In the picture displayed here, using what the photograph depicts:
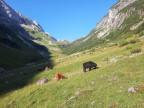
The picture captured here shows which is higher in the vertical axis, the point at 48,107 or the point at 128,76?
the point at 128,76

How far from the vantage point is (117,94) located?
10.2m

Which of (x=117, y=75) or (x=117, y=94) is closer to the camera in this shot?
(x=117, y=94)

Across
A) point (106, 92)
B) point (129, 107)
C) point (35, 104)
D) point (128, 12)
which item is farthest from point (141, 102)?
point (128, 12)

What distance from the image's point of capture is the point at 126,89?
10.4m

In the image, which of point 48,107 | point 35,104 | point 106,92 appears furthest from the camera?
point 35,104

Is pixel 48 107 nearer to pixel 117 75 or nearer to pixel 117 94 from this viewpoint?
pixel 117 94

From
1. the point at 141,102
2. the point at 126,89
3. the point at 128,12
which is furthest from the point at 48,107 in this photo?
the point at 128,12

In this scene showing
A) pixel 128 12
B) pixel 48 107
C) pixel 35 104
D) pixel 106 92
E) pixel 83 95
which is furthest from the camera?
pixel 128 12

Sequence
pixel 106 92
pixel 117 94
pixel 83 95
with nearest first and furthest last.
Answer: pixel 117 94, pixel 106 92, pixel 83 95

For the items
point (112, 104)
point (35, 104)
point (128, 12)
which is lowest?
point (35, 104)

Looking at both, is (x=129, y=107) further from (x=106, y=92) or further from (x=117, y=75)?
(x=117, y=75)

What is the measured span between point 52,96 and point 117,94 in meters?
9.68

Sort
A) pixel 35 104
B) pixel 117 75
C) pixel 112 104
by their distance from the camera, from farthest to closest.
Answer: pixel 35 104 < pixel 117 75 < pixel 112 104

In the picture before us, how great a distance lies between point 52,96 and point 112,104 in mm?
9646
